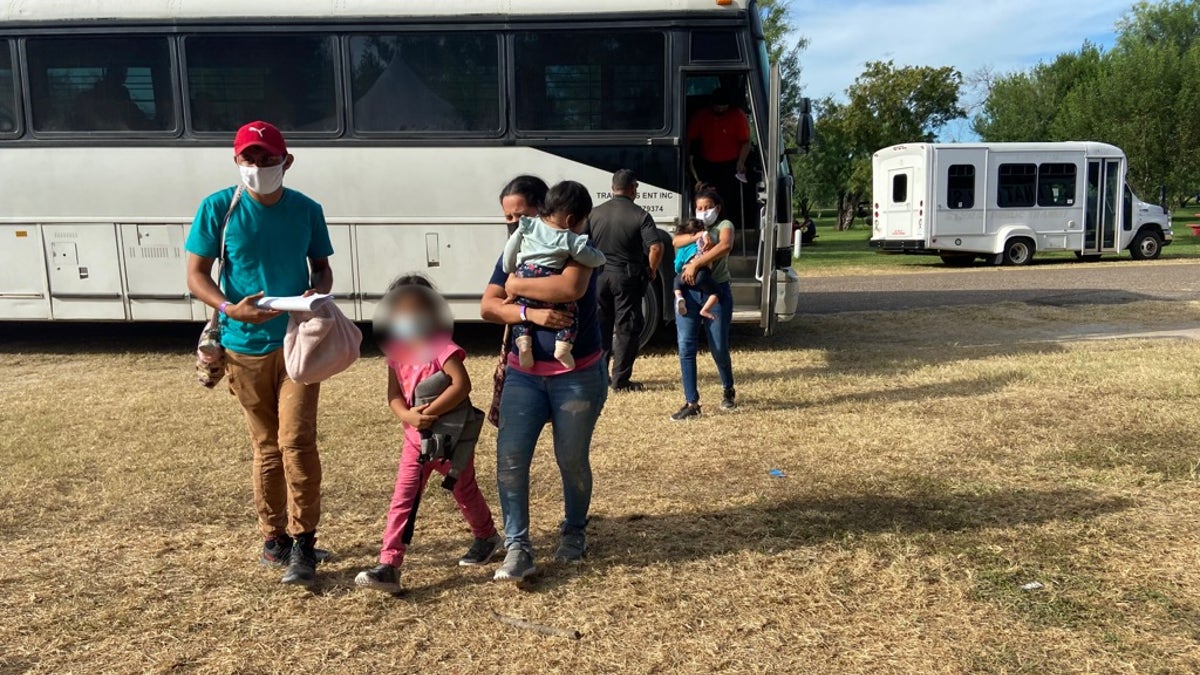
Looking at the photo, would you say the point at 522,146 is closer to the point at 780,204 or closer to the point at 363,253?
the point at 363,253

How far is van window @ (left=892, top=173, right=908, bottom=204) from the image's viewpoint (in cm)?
1908

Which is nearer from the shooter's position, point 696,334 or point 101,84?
point 696,334

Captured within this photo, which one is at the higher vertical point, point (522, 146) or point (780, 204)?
point (522, 146)

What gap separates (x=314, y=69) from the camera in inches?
323

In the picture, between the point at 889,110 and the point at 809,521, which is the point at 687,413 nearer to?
the point at 809,521

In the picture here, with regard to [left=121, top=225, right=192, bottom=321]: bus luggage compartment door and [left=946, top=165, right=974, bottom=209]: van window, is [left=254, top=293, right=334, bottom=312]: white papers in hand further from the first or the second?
[left=946, top=165, right=974, bottom=209]: van window

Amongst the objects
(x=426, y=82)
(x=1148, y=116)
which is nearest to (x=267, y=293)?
(x=426, y=82)

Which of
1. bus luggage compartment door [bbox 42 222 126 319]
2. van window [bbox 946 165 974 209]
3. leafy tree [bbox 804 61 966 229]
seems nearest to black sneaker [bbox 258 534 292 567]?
bus luggage compartment door [bbox 42 222 126 319]

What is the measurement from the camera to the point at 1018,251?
18.9m

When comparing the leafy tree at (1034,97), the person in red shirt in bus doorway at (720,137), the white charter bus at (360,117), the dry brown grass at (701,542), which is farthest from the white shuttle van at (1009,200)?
the leafy tree at (1034,97)

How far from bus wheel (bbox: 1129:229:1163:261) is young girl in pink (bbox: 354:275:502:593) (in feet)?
69.9

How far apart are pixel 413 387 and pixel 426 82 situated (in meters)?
5.66

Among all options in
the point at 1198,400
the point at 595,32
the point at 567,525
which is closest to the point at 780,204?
the point at 595,32

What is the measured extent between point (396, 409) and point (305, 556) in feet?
2.49
